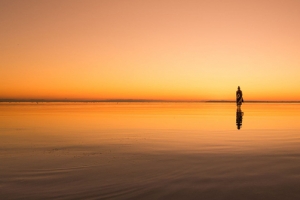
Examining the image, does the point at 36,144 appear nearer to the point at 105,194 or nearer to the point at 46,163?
the point at 46,163

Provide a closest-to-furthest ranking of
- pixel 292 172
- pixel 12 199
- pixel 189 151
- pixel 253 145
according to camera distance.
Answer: pixel 12 199
pixel 292 172
pixel 189 151
pixel 253 145

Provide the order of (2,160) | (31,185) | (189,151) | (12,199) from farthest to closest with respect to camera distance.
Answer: (189,151) < (2,160) < (31,185) < (12,199)

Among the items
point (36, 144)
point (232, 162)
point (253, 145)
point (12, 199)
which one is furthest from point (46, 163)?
point (253, 145)

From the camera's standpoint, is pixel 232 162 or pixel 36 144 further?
pixel 36 144

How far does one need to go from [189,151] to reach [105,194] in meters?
5.74

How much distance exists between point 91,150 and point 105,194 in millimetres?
5842

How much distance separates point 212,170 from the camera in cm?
826

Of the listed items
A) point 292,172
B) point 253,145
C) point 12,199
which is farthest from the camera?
point 253,145

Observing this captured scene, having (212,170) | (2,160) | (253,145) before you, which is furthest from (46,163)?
(253,145)

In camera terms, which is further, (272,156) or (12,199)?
(272,156)

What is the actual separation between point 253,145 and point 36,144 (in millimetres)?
9753

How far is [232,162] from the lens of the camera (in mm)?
9289

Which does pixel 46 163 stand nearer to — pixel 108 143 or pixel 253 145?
pixel 108 143

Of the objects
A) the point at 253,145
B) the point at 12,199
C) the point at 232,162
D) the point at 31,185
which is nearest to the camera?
the point at 12,199
